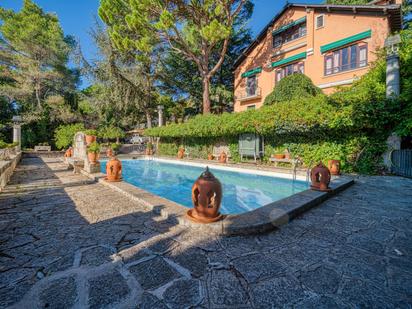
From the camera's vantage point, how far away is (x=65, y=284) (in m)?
1.98

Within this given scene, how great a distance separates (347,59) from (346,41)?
1.15 m

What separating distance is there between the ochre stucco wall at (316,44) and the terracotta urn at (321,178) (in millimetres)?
10069

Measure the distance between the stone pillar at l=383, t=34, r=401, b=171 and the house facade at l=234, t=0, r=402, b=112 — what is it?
110 inches

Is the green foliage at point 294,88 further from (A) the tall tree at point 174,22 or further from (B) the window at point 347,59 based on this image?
(A) the tall tree at point 174,22

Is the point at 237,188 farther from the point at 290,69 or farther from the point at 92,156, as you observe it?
the point at 290,69

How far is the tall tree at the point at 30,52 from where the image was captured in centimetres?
2023

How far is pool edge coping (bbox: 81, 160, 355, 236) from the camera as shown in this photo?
3.06 metres

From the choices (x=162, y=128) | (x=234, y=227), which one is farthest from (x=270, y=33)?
(x=234, y=227)

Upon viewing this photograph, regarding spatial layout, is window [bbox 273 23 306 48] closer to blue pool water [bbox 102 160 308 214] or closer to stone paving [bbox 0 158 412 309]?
blue pool water [bbox 102 160 308 214]

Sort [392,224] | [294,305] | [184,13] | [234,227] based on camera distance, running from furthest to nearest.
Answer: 1. [184,13]
2. [392,224]
3. [234,227]
4. [294,305]

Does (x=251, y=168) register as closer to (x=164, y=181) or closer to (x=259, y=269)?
(x=164, y=181)

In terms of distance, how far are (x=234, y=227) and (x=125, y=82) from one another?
70.1 ft

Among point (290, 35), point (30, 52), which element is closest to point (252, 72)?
point (290, 35)

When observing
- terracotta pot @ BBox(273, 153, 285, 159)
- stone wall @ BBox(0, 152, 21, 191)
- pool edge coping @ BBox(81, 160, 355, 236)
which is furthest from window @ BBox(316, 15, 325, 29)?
stone wall @ BBox(0, 152, 21, 191)
